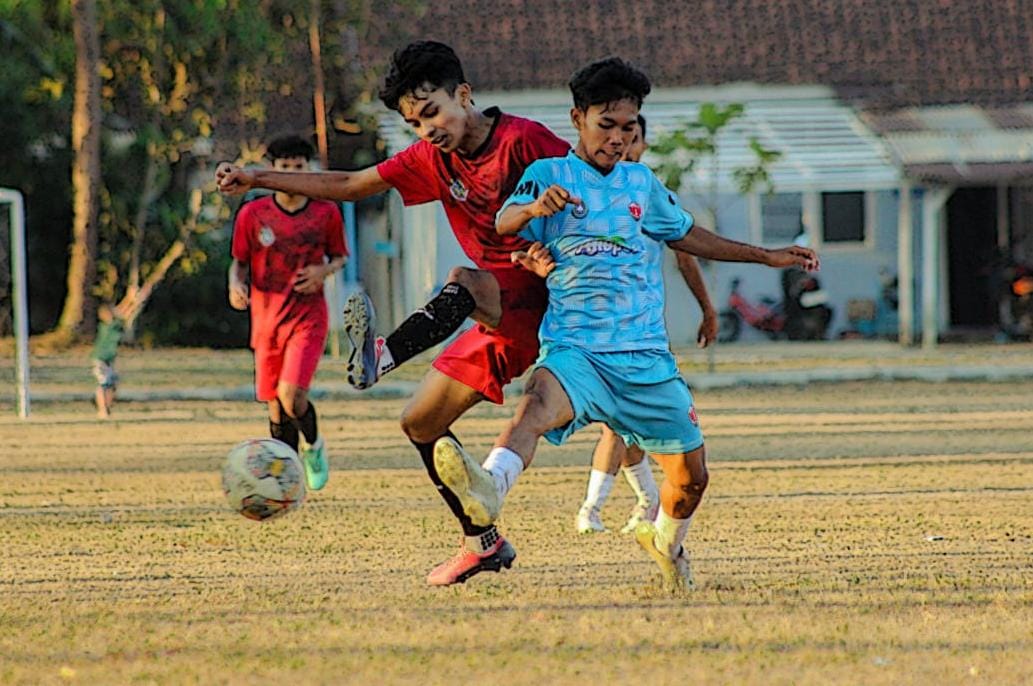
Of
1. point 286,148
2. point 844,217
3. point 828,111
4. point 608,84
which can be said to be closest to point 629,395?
point 608,84

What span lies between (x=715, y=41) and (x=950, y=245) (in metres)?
4.95

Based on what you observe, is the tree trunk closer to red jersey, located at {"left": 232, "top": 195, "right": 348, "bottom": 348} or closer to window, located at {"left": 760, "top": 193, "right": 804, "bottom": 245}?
window, located at {"left": 760, "top": 193, "right": 804, "bottom": 245}

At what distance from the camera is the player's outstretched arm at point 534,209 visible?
638cm

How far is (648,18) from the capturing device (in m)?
31.8

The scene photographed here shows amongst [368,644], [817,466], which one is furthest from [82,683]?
[817,466]

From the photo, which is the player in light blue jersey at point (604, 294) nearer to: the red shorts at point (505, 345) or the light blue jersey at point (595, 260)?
the light blue jersey at point (595, 260)

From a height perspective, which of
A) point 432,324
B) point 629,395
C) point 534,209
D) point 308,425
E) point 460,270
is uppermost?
point 534,209

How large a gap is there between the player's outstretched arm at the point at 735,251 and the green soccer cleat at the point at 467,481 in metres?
1.29

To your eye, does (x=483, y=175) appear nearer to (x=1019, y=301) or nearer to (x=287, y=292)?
(x=287, y=292)

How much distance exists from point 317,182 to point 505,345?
102 cm

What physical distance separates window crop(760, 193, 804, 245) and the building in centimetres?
3

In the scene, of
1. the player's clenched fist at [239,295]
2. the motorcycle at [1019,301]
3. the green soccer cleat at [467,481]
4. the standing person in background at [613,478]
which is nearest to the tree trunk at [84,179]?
the motorcycle at [1019,301]

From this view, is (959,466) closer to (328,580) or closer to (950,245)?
(328,580)

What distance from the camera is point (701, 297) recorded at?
7891 mm
